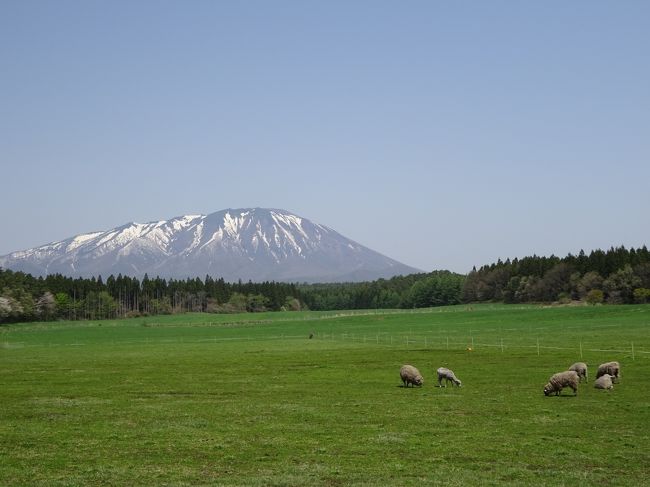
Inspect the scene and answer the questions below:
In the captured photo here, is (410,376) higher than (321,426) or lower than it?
higher

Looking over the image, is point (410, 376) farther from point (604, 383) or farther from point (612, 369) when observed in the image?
point (612, 369)

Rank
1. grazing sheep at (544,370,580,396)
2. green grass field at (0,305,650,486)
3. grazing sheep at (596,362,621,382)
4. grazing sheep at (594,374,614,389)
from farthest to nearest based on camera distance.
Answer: grazing sheep at (596,362,621,382)
grazing sheep at (594,374,614,389)
grazing sheep at (544,370,580,396)
green grass field at (0,305,650,486)

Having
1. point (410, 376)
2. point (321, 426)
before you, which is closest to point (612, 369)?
point (410, 376)

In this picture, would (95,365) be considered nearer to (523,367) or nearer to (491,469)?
(523,367)

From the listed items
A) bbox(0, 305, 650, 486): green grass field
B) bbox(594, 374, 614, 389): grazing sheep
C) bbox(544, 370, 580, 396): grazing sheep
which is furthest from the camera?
bbox(594, 374, 614, 389): grazing sheep

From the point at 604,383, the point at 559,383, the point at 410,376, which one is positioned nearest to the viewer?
the point at 559,383

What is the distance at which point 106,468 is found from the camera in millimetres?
18922

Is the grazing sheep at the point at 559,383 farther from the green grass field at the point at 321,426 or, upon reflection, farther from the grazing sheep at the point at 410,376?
the grazing sheep at the point at 410,376

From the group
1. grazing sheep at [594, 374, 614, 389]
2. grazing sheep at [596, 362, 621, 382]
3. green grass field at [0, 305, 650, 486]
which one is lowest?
green grass field at [0, 305, 650, 486]

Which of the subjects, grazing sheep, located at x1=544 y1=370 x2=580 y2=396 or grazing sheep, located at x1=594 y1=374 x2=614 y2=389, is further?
grazing sheep, located at x1=594 y1=374 x2=614 y2=389

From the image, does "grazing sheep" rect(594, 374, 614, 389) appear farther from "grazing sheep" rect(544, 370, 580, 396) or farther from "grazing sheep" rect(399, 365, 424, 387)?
"grazing sheep" rect(399, 365, 424, 387)

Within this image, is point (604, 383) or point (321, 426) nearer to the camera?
point (321, 426)

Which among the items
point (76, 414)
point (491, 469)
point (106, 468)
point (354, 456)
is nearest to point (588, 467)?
point (491, 469)

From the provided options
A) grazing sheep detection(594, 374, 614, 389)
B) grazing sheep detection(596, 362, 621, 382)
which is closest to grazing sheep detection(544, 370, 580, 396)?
grazing sheep detection(594, 374, 614, 389)
